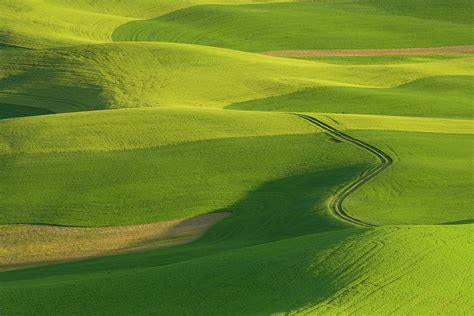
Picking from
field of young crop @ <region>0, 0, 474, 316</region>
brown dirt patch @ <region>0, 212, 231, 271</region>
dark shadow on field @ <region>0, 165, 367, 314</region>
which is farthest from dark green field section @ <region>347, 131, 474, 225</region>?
brown dirt patch @ <region>0, 212, 231, 271</region>

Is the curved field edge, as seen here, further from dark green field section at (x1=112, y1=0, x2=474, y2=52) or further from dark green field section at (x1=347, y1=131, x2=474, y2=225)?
dark green field section at (x1=112, y1=0, x2=474, y2=52)

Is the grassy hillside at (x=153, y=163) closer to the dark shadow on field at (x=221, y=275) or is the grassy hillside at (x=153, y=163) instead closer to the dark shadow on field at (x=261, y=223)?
the dark shadow on field at (x=261, y=223)

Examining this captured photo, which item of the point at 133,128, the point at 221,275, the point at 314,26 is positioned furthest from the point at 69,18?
the point at 221,275

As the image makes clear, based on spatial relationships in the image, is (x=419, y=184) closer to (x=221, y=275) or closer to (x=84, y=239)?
(x=84, y=239)

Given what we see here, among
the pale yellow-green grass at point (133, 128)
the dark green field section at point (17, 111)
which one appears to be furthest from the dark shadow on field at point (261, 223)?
the dark green field section at point (17, 111)

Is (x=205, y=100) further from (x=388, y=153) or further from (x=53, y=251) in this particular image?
(x=53, y=251)
